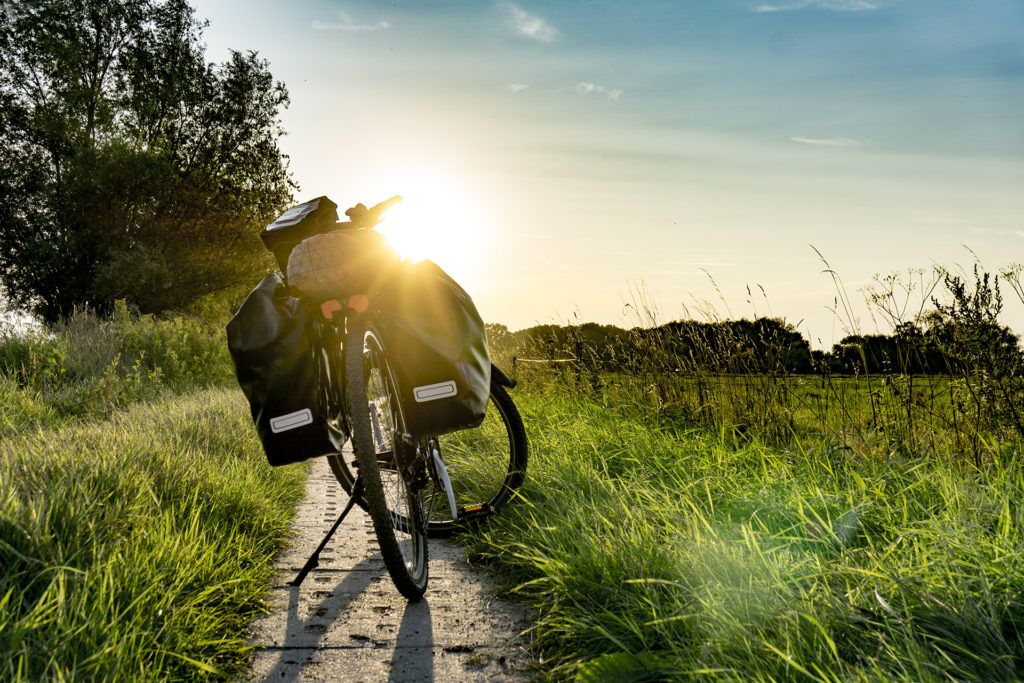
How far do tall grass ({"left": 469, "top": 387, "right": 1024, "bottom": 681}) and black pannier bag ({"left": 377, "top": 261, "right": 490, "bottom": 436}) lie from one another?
2.39 feet

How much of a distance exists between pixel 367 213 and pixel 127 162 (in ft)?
74.8

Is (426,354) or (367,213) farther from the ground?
(367,213)

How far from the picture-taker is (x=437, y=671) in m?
2.57

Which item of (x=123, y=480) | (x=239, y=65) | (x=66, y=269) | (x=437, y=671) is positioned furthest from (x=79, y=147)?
(x=437, y=671)

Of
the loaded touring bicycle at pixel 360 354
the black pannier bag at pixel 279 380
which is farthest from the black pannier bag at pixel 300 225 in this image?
the black pannier bag at pixel 279 380

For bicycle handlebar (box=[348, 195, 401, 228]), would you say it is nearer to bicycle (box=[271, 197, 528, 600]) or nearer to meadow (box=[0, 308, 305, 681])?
bicycle (box=[271, 197, 528, 600])

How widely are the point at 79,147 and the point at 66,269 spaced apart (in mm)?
4009

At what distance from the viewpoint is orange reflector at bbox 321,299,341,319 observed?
3080 mm

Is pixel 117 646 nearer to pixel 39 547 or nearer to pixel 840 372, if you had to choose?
pixel 39 547

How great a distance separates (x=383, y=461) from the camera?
373 cm

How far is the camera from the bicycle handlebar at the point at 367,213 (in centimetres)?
349

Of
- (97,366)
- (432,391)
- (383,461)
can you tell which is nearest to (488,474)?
(383,461)

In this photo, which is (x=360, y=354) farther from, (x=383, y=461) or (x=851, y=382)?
(x=851, y=382)

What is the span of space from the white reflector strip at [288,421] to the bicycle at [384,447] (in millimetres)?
133
